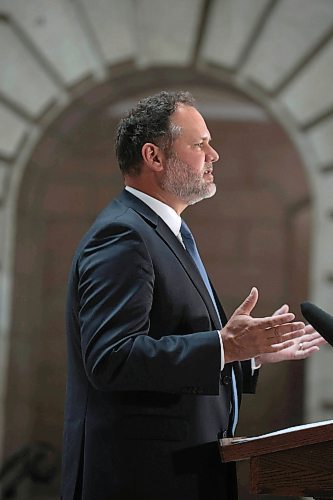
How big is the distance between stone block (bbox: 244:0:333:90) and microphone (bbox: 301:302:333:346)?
2.37 metres

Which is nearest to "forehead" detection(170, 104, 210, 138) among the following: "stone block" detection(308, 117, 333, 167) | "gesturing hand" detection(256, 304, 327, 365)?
"gesturing hand" detection(256, 304, 327, 365)

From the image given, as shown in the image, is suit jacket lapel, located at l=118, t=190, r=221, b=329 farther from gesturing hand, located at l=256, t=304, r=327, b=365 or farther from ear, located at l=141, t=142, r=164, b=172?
gesturing hand, located at l=256, t=304, r=327, b=365

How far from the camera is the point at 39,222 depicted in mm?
3594

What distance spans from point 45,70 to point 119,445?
2.46 metres

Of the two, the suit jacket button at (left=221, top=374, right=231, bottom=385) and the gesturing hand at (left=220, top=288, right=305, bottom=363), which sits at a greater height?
the gesturing hand at (left=220, top=288, right=305, bottom=363)

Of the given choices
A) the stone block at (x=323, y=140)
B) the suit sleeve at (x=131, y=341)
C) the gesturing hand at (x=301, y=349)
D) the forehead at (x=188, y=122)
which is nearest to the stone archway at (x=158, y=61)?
the stone block at (x=323, y=140)

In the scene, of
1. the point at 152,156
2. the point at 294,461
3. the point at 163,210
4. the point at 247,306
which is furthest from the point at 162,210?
the point at 294,461

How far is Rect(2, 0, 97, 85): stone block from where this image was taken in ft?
11.7

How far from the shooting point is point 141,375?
4.39ft

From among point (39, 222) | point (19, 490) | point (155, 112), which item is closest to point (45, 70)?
point (39, 222)

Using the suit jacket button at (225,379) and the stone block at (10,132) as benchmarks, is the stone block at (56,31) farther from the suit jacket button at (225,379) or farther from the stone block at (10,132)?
the suit jacket button at (225,379)

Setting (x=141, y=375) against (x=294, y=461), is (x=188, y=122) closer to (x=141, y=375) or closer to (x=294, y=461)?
(x=141, y=375)

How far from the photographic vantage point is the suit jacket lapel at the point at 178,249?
150 cm

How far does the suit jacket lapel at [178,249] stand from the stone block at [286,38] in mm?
2192
